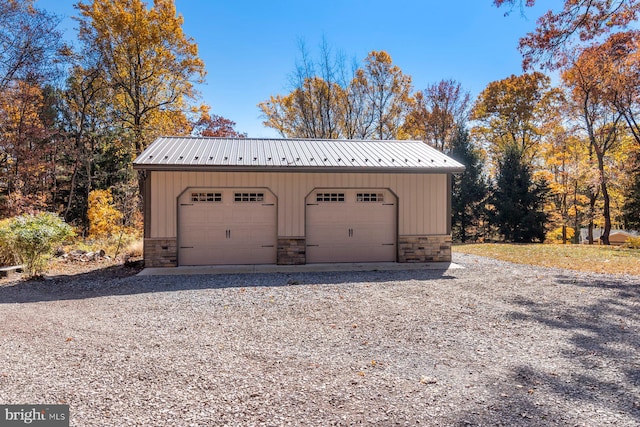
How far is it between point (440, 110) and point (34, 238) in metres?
19.4

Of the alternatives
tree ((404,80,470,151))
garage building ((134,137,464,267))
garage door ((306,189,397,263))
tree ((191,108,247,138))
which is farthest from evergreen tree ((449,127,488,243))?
tree ((191,108,247,138))

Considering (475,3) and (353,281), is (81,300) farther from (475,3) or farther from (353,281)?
(475,3)

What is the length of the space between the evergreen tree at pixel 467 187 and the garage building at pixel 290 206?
1032 cm

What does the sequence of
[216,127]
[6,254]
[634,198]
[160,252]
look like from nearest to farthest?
[6,254], [160,252], [634,198], [216,127]

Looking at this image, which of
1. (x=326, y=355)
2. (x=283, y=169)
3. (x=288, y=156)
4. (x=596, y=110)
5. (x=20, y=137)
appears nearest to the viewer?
(x=326, y=355)

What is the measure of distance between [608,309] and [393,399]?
4432 mm

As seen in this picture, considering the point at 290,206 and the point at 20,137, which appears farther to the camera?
the point at 20,137

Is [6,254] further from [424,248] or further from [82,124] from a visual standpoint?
[82,124]

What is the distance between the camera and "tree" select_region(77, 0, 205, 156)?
1495cm

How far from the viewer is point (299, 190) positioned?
8.98 m

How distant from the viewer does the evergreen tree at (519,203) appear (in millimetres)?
17703

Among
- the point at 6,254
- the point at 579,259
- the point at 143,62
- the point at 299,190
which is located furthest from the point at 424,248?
the point at 143,62

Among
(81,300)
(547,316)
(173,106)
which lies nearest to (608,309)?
(547,316)

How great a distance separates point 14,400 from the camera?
252 centimetres
